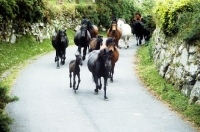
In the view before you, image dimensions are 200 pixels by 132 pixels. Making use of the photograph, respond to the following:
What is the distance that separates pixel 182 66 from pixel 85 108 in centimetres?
357

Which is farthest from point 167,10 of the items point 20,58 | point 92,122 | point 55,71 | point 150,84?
point 20,58

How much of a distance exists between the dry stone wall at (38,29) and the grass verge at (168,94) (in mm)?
7829

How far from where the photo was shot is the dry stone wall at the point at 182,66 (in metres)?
11.4

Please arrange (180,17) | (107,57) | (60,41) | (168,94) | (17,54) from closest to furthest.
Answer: (107,57) < (168,94) < (180,17) < (60,41) < (17,54)

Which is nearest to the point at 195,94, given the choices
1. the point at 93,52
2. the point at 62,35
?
the point at 93,52

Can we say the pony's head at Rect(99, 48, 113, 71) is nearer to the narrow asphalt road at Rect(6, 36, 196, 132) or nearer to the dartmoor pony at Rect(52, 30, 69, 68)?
the narrow asphalt road at Rect(6, 36, 196, 132)

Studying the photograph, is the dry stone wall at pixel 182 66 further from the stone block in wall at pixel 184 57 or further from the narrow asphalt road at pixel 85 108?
the narrow asphalt road at pixel 85 108

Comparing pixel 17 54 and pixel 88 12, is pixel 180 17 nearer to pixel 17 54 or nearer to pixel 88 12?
pixel 17 54

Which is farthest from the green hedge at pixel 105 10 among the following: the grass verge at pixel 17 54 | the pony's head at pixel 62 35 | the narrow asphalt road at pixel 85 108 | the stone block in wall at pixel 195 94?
the stone block in wall at pixel 195 94

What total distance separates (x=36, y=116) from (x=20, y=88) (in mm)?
3598

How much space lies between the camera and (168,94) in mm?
12430

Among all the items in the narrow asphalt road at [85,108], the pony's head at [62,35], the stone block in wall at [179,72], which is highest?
the pony's head at [62,35]

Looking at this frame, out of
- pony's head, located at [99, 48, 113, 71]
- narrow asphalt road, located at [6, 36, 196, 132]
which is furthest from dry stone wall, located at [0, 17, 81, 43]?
pony's head, located at [99, 48, 113, 71]

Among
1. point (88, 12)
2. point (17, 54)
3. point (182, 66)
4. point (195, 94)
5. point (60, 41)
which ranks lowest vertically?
point (195, 94)
